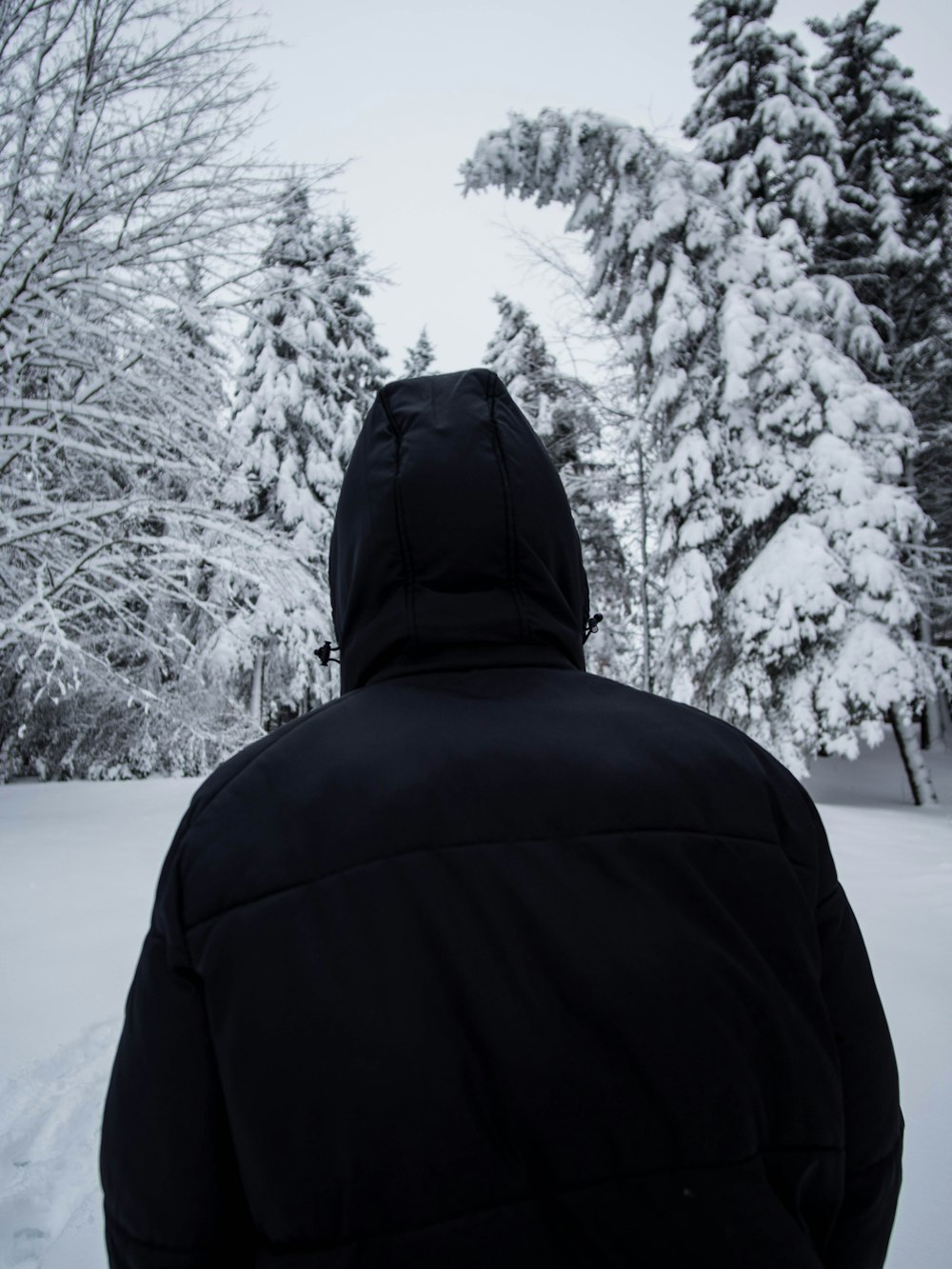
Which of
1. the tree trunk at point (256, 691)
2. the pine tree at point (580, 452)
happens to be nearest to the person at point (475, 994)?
the pine tree at point (580, 452)

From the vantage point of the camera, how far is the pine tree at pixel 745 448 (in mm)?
11055

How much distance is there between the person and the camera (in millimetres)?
910

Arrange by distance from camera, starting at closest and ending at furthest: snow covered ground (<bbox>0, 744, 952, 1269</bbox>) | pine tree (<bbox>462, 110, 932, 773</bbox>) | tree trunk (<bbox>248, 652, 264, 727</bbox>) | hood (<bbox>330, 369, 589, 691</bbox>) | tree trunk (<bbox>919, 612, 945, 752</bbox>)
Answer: hood (<bbox>330, 369, 589, 691</bbox>), snow covered ground (<bbox>0, 744, 952, 1269</bbox>), pine tree (<bbox>462, 110, 932, 773</bbox>), tree trunk (<bbox>248, 652, 264, 727</bbox>), tree trunk (<bbox>919, 612, 945, 752</bbox>)

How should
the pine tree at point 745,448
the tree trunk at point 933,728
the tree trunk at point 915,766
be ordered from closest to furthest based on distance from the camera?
the pine tree at point 745,448 → the tree trunk at point 915,766 → the tree trunk at point 933,728

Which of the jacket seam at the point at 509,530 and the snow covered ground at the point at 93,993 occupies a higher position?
the jacket seam at the point at 509,530

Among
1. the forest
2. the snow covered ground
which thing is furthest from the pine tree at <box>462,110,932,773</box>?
the snow covered ground

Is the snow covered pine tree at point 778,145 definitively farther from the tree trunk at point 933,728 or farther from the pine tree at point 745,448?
the tree trunk at point 933,728

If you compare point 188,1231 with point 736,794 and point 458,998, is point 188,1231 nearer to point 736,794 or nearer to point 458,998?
point 458,998

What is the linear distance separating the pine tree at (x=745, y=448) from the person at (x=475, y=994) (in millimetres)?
10932

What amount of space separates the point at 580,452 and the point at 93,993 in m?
14.5

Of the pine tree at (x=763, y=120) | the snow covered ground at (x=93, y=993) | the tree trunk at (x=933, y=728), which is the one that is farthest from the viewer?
the tree trunk at (x=933, y=728)

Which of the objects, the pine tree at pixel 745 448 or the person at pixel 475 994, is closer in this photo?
the person at pixel 475 994

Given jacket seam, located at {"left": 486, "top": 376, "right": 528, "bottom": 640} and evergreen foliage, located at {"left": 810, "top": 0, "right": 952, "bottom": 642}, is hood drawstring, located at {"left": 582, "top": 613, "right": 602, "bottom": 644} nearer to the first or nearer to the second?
jacket seam, located at {"left": 486, "top": 376, "right": 528, "bottom": 640}

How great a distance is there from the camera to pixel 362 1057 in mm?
926
